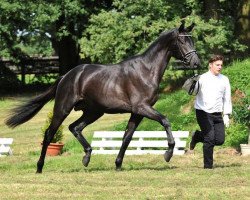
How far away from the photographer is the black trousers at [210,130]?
11594 mm

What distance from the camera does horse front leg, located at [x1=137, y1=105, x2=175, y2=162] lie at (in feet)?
36.6

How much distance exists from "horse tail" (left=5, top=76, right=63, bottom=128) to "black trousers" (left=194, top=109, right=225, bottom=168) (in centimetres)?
284

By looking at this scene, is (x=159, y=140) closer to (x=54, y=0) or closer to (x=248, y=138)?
(x=248, y=138)

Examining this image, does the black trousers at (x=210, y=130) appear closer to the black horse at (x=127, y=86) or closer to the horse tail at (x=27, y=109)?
the black horse at (x=127, y=86)

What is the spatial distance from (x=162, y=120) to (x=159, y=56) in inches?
45.8

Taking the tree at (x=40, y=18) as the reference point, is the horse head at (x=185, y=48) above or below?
above

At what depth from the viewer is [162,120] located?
11180mm

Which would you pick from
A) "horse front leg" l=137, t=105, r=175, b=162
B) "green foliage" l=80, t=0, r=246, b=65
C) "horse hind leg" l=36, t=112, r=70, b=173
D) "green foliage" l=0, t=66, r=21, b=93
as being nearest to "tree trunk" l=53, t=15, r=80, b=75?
"green foliage" l=0, t=66, r=21, b=93

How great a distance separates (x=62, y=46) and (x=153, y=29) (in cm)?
1224

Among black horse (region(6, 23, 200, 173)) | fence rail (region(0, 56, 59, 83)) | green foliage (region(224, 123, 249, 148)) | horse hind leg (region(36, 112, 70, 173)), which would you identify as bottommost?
fence rail (region(0, 56, 59, 83))

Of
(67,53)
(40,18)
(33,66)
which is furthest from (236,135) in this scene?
(33,66)

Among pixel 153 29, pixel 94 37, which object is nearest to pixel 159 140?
pixel 153 29

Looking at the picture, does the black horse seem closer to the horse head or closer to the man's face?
the horse head

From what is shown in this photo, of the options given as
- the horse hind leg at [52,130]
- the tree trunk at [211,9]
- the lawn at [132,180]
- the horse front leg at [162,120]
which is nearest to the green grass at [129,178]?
the lawn at [132,180]
